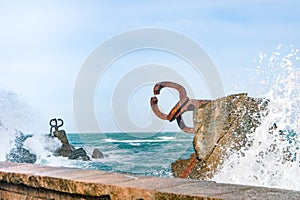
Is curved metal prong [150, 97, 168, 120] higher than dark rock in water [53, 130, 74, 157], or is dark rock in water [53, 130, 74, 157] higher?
curved metal prong [150, 97, 168, 120]

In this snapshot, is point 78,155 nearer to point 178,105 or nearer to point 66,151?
point 66,151

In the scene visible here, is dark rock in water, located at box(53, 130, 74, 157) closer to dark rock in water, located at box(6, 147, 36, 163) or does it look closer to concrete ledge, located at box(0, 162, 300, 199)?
dark rock in water, located at box(6, 147, 36, 163)

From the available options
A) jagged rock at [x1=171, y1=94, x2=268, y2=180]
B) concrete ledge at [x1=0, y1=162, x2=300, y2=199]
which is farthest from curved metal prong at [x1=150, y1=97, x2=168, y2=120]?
concrete ledge at [x1=0, y1=162, x2=300, y2=199]

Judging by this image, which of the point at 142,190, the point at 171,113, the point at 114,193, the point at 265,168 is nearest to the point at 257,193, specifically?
the point at 142,190

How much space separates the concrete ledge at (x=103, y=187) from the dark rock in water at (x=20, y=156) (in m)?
17.7

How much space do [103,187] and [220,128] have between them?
195 inches

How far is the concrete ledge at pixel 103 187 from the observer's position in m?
2.75

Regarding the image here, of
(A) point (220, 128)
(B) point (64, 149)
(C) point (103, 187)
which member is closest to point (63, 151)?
(B) point (64, 149)

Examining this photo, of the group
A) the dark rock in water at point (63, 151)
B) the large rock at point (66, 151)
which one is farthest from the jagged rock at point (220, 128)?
the dark rock in water at point (63, 151)

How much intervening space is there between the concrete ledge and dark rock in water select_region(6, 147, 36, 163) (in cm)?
1772

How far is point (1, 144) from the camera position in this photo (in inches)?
831

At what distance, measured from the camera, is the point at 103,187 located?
3.28 metres

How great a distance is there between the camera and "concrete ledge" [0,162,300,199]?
9.04 ft

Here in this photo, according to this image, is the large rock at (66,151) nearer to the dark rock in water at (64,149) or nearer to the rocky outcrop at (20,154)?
the dark rock in water at (64,149)
